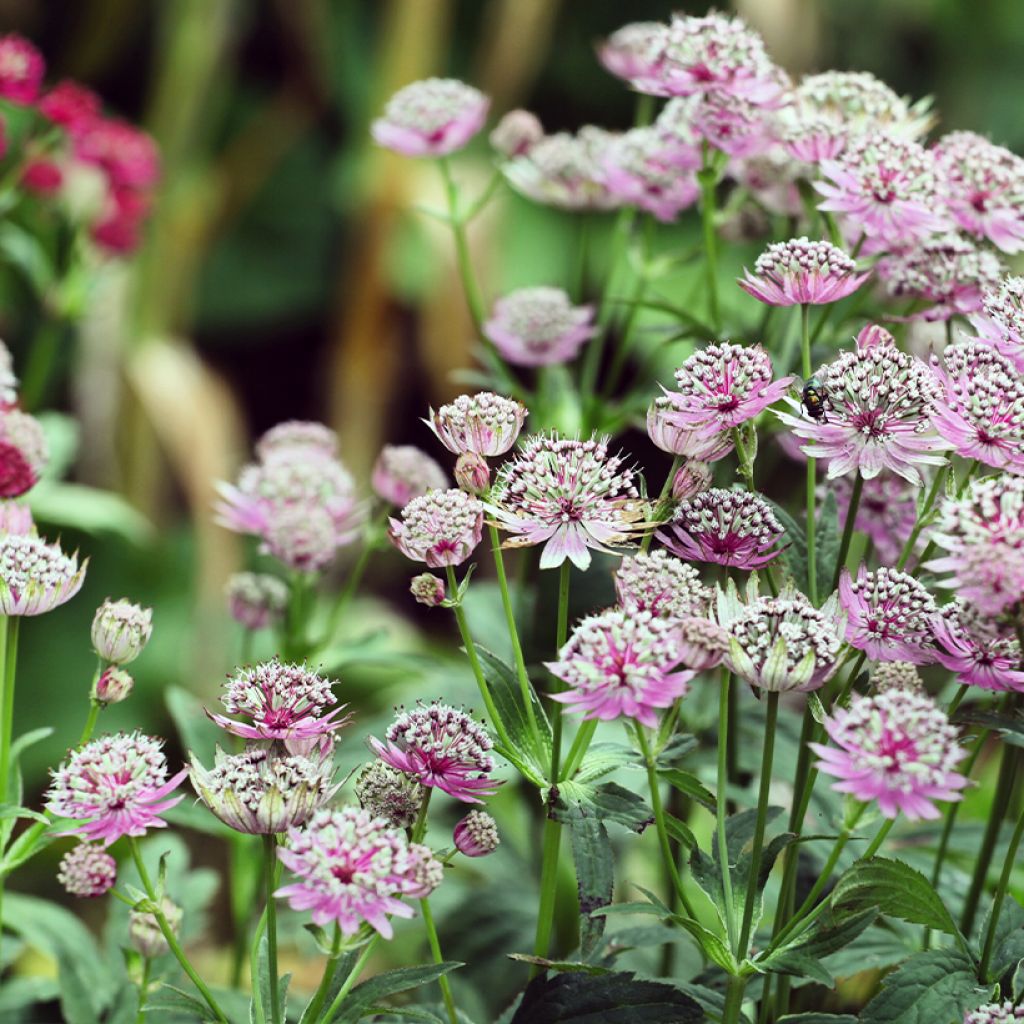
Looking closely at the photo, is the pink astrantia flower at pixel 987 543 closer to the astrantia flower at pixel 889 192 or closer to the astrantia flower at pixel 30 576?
the astrantia flower at pixel 889 192

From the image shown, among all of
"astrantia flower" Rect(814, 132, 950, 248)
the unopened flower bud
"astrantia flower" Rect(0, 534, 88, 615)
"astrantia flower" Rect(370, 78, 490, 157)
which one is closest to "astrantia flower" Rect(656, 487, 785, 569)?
the unopened flower bud

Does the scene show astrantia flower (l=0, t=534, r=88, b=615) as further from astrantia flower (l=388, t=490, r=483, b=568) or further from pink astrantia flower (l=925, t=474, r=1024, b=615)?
pink astrantia flower (l=925, t=474, r=1024, b=615)

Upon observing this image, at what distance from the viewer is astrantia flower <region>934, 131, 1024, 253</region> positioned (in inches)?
35.8

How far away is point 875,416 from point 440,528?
245mm

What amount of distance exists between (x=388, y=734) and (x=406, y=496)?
13.4 inches

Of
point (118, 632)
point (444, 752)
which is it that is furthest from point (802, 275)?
point (118, 632)

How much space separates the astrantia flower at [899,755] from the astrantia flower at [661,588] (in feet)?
0.33

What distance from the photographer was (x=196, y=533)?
2568 mm

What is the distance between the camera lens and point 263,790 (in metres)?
0.66

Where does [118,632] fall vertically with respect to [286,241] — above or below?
above

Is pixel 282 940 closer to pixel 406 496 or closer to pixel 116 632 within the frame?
pixel 406 496

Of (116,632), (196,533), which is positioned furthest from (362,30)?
(116,632)

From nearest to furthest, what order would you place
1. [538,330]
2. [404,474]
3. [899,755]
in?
1. [899,755]
2. [404,474]
3. [538,330]

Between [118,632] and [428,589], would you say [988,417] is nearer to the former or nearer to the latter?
[428,589]
